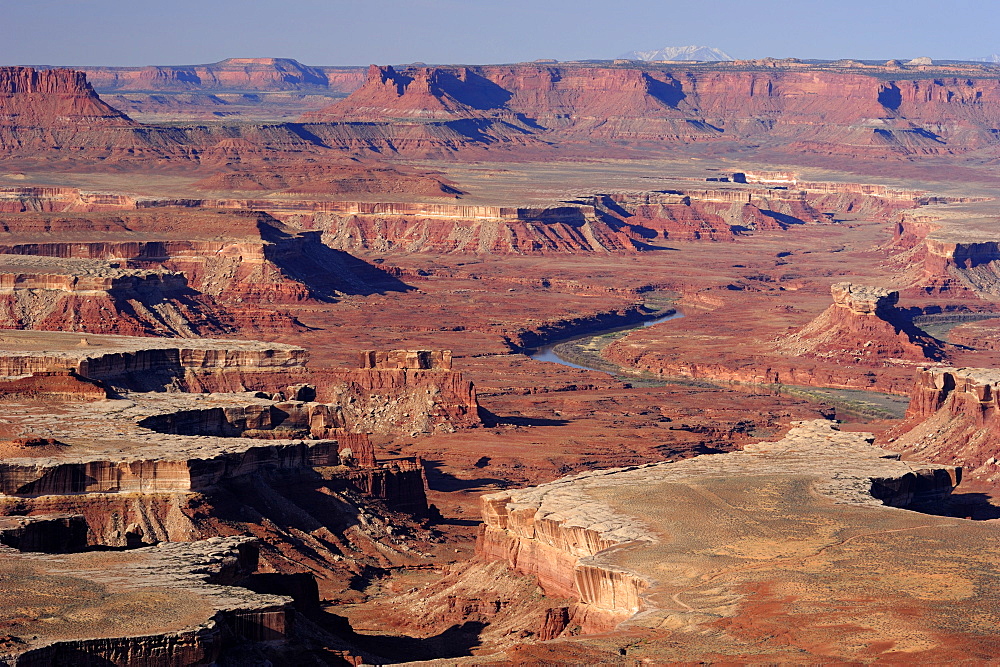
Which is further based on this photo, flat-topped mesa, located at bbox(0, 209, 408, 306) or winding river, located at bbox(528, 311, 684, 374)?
flat-topped mesa, located at bbox(0, 209, 408, 306)

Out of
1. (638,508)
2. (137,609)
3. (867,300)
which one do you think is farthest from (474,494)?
(867,300)

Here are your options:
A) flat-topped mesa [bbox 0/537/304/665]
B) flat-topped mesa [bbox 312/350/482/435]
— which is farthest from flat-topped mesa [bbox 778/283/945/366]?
flat-topped mesa [bbox 0/537/304/665]

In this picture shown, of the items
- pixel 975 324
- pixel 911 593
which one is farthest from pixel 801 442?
pixel 975 324

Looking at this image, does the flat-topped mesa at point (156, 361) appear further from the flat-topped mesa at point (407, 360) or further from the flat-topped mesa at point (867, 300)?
the flat-topped mesa at point (867, 300)

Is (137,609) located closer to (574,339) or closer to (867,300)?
(867,300)

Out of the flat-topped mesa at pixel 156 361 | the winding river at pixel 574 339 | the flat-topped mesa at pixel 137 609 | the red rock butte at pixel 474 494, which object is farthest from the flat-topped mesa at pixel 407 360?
the flat-topped mesa at pixel 137 609

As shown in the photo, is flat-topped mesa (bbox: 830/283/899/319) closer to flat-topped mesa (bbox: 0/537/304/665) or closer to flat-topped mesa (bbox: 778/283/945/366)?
flat-topped mesa (bbox: 778/283/945/366)

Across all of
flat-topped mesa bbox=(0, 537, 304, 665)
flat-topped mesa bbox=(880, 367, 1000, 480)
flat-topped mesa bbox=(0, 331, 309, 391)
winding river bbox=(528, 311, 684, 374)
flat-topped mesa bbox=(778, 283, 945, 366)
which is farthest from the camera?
winding river bbox=(528, 311, 684, 374)
